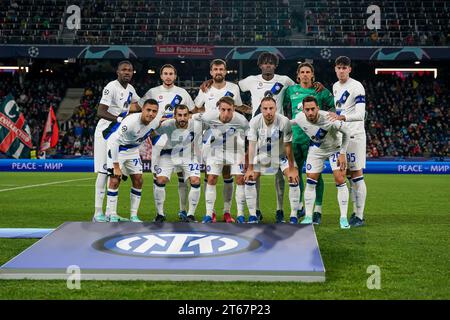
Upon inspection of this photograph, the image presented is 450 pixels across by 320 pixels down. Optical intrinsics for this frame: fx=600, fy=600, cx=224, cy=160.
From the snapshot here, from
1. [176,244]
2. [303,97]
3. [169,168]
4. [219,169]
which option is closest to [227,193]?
[219,169]

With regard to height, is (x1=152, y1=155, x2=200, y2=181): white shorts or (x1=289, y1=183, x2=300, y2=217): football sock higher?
(x1=152, y1=155, x2=200, y2=181): white shorts

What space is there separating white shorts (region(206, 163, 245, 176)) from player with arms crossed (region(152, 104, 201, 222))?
28cm

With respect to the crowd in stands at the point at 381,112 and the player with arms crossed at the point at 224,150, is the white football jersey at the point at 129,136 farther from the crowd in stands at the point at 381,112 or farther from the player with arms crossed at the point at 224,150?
the crowd in stands at the point at 381,112

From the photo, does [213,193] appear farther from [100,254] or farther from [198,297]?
[198,297]

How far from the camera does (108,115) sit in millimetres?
7809

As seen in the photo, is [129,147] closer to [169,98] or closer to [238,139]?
[169,98]

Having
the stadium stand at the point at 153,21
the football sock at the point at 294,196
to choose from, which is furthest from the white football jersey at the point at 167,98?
the stadium stand at the point at 153,21

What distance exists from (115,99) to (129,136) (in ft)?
2.46

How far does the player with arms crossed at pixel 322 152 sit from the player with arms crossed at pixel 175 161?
4.71 feet

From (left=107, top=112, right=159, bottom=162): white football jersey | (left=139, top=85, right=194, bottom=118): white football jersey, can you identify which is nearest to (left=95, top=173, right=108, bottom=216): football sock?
(left=107, top=112, right=159, bottom=162): white football jersey

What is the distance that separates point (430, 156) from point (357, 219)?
735 inches

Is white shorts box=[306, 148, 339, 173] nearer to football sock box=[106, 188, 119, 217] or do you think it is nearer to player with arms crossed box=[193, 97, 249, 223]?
player with arms crossed box=[193, 97, 249, 223]

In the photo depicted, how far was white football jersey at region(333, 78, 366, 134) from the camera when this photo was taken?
7.57 meters
